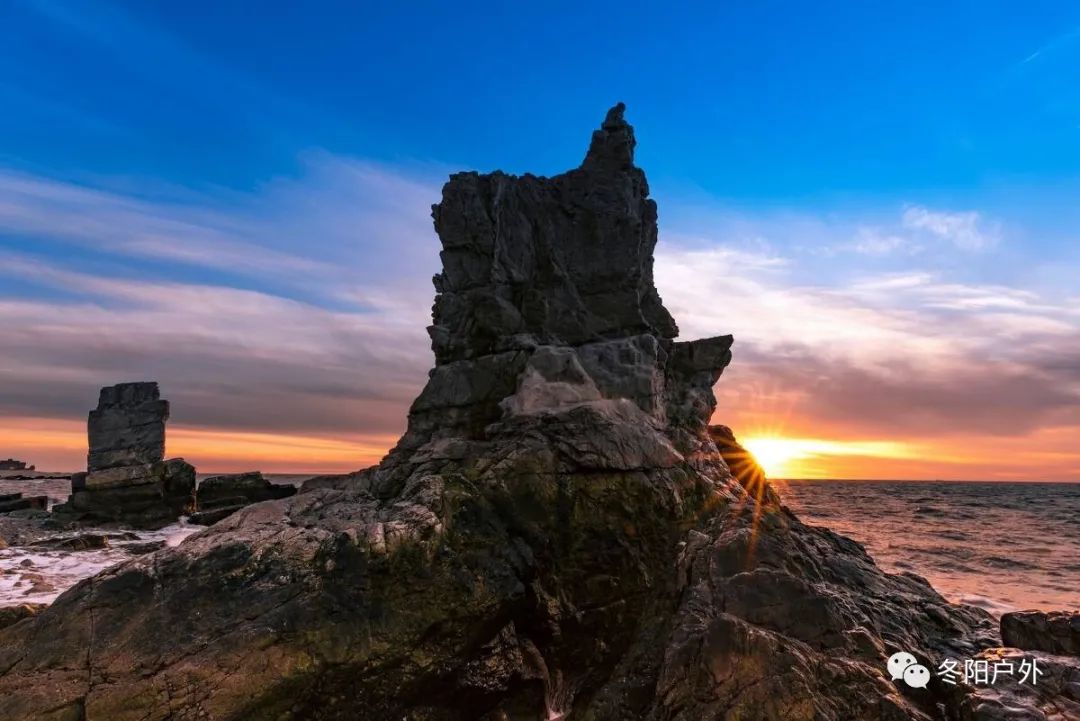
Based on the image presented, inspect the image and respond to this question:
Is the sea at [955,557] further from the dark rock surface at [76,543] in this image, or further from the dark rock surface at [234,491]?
the dark rock surface at [234,491]

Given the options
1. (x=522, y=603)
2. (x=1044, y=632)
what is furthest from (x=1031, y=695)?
(x=522, y=603)

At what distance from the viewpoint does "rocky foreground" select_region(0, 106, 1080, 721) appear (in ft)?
29.0

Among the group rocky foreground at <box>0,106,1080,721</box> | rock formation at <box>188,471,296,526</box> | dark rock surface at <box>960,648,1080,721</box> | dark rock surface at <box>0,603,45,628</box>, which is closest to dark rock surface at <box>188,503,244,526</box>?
rock formation at <box>188,471,296,526</box>

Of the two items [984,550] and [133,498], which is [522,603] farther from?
[133,498]

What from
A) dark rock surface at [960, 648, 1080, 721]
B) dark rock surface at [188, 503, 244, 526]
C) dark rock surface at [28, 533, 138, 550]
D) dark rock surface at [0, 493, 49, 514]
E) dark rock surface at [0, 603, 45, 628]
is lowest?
dark rock surface at [0, 493, 49, 514]

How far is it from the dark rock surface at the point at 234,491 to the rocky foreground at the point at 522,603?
1214 inches

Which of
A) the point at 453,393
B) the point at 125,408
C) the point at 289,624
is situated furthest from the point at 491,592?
the point at 125,408

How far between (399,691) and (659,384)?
37.2 feet

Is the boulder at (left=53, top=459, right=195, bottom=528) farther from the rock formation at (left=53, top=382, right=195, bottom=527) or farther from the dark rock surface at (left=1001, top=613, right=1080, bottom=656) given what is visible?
the dark rock surface at (left=1001, top=613, right=1080, bottom=656)

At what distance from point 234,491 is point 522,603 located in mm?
38789

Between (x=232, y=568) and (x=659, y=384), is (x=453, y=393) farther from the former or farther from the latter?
(x=232, y=568)

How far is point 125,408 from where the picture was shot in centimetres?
3991

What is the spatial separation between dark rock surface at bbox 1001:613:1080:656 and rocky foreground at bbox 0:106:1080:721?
482 millimetres

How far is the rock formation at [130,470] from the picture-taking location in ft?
109
